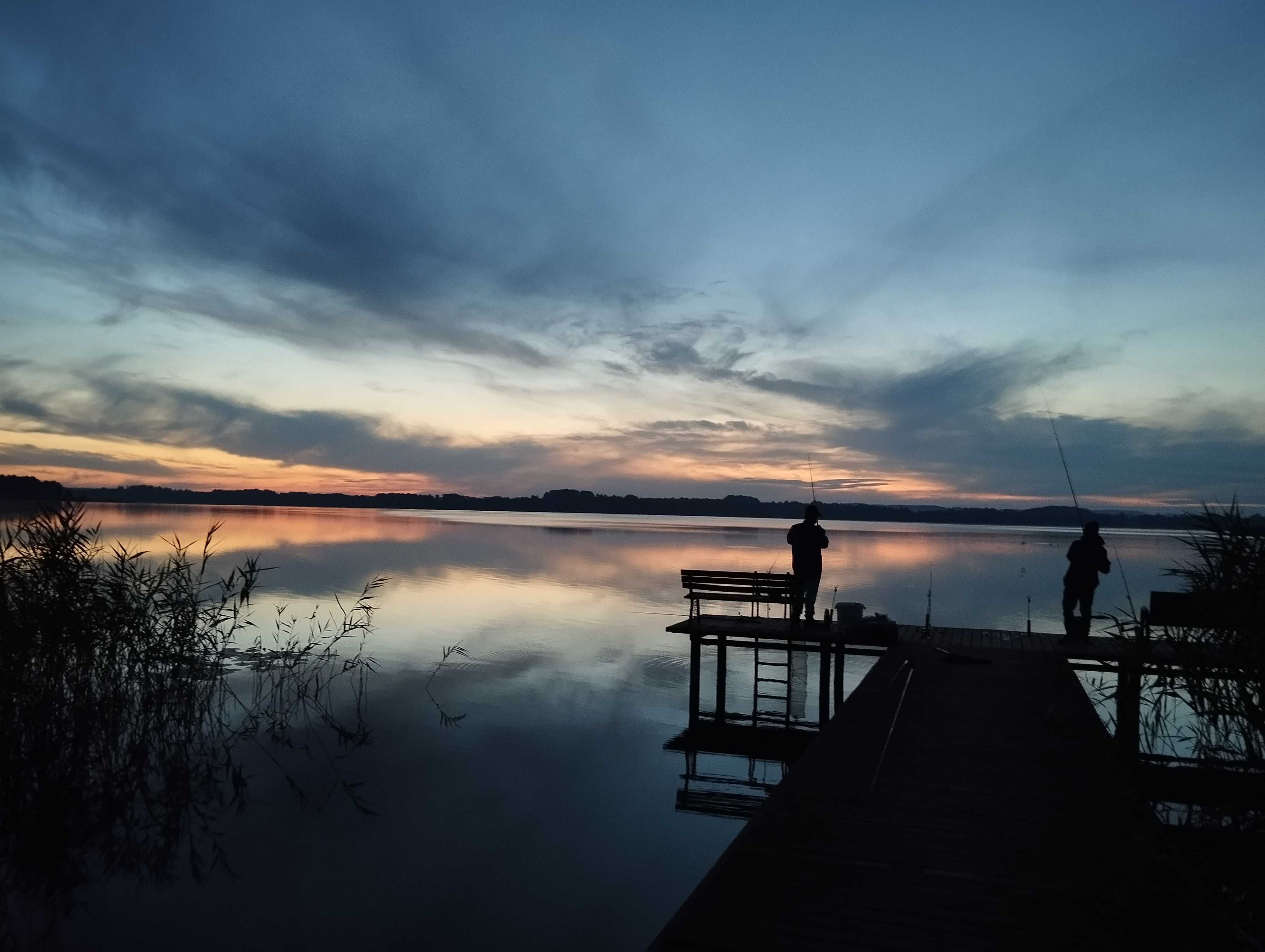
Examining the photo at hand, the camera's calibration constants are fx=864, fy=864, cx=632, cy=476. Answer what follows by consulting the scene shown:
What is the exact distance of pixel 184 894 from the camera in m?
7.43

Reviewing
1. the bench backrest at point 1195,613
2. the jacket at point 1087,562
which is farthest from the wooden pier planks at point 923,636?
the bench backrest at point 1195,613

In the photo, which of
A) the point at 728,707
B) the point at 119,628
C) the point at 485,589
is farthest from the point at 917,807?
the point at 485,589

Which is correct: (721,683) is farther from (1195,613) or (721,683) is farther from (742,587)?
(1195,613)

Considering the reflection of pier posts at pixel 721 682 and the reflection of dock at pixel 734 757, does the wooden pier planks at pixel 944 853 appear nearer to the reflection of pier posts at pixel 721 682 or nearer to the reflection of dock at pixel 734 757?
the reflection of dock at pixel 734 757

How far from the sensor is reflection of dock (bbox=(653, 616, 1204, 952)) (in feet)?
14.3

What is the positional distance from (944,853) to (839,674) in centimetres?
956

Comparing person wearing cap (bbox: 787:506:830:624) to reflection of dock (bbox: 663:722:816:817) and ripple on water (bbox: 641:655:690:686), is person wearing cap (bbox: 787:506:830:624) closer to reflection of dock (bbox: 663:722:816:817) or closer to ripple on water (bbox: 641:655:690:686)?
reflection of dock (bbox: 663:722:816:817)

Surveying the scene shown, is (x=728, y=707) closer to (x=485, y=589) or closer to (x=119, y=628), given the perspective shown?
(x=119, y=628)

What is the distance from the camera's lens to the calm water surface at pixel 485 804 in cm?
698

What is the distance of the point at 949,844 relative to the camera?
545 centimetres

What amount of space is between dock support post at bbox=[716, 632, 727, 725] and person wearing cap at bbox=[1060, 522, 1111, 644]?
5.28 metres

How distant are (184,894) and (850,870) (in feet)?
19.0

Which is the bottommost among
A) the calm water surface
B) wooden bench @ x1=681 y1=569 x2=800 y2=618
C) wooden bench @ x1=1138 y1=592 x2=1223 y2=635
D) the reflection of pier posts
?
the calm water surface

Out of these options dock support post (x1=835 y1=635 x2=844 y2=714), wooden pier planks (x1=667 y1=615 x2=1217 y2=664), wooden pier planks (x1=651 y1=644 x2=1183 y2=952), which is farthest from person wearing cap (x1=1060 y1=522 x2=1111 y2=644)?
wooden pier planks (x1=651 y1=644 x2=1183 y2=952)
